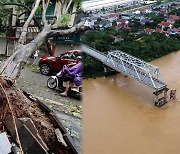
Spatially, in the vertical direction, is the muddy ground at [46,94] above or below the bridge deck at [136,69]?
above

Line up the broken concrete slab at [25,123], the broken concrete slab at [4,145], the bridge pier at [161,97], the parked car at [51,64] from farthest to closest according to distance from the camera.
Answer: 1. the bridge pier at [161,97]
2. the parked car at [51,64]
3. the broken concrete slab at [25,123]
4. the broken concrete slab at [4,145]

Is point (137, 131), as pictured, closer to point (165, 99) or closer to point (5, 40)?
point (165, 99)

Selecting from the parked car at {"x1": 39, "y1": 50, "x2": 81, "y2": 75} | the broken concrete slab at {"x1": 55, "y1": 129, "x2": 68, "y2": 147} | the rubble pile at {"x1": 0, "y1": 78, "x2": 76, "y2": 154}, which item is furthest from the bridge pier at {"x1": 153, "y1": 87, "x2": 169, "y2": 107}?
the broken concrete slab at {"x1": 55, "y1": 129, "x2": 68, "y2": 147}

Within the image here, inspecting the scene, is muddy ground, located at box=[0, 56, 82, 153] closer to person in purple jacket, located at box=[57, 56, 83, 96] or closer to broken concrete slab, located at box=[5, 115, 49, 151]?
person in purple jacket, located at box=[57, 56, 83, 96]

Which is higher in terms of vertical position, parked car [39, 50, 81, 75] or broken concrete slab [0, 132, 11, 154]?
broken concrete slab [0, 132, 11, 154]

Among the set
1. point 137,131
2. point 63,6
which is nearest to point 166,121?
point 137,131

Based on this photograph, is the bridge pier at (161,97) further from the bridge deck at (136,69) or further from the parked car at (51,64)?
the parked car at (51,64)

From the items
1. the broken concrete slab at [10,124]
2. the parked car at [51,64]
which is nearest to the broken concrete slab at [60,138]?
the broken concrete slab at [10,124]
